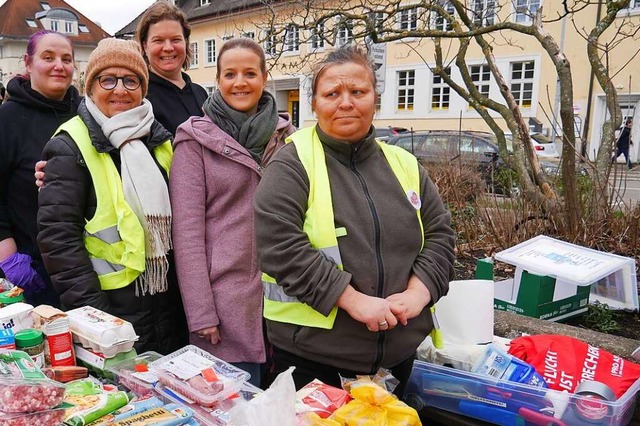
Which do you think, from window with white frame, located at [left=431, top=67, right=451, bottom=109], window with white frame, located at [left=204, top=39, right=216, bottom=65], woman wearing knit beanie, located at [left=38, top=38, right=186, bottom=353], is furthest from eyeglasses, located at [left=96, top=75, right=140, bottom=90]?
window with white frame, located at [left=204, top=39, right=216, bottom=65]

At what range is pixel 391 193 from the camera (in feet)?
6.08

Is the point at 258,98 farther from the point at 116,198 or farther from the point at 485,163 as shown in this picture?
the point at 485,163

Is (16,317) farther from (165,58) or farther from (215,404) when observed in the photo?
(165,58)

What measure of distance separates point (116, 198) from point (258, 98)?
0.73 meters

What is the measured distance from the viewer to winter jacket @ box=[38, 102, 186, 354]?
1.90 m

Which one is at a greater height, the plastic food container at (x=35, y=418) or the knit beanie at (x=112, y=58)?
the knit beanie at (x=112, y=58)

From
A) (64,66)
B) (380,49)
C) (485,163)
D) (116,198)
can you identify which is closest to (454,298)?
(116,198)

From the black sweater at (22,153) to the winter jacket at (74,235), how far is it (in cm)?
58

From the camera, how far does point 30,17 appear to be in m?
37.8

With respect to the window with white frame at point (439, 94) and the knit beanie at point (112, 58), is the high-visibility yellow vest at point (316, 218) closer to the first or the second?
the knit beanie at point (112, 58)

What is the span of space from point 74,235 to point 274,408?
1089mm

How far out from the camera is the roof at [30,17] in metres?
35.7

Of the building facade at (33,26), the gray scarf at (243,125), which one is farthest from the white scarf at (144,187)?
the building facade at (33,26)

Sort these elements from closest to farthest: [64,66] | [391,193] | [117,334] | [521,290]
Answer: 1. [117,334]
2. [391,193]
3. [64,66]
4. [521,290]
